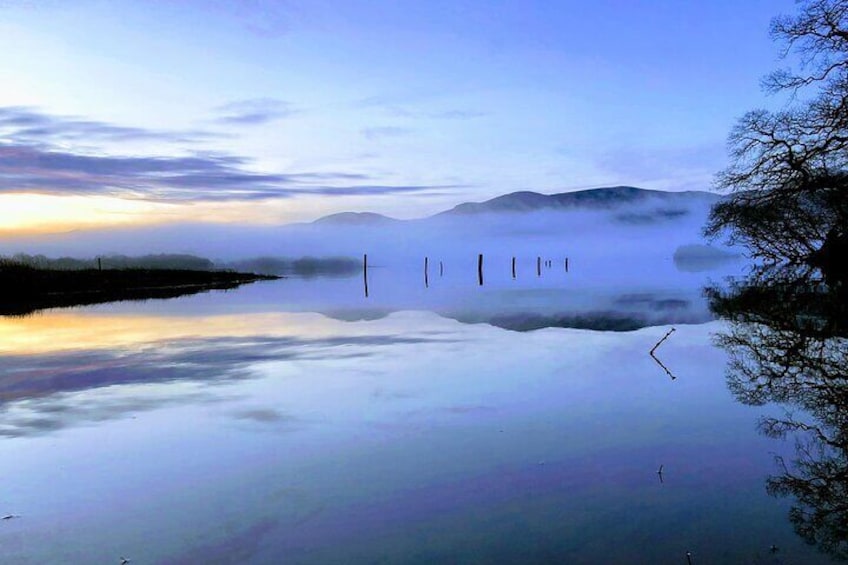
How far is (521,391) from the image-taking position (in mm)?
13461

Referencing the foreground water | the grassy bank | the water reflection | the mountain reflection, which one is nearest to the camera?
the foreground water

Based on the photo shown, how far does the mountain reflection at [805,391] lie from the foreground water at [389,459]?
30cm

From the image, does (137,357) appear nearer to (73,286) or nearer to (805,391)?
(805,391)

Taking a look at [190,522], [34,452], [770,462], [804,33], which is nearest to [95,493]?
[190,522]

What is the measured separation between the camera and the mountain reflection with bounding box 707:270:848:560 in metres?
6.84

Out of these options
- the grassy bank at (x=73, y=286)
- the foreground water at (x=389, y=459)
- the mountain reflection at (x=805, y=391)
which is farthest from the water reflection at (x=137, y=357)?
the grassy bank at (x=73, y=286)

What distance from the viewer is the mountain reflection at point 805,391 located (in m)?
6.84

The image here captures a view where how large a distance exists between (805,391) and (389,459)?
843 centimetres

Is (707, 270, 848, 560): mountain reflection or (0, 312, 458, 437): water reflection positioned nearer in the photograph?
(707, 270, 848, 560): mountain reflection

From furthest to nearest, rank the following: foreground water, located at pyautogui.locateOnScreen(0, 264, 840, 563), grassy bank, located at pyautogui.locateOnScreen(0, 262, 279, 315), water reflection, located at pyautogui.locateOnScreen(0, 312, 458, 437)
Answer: grassy bank, located at pyautogui.locateOnScreen(0, 262, 279, 315)
water reflection, located at pyautogui.locateOnScreen(0, 312, 458, 437)
foreground water, located at pyautogui.locateOnScreen(0, 264, 840, 563)

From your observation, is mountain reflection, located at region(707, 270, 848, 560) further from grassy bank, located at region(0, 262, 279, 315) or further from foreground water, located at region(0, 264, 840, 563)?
grassy bank, located at region(0, 262, 279, 315)

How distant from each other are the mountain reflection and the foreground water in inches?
12.0

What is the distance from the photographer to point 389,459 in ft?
29.5

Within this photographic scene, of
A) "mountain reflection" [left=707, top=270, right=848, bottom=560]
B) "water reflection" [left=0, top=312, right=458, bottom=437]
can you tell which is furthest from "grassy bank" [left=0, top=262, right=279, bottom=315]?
"mountain reflection" [left=707, top=270, right=848, bottom=560]
